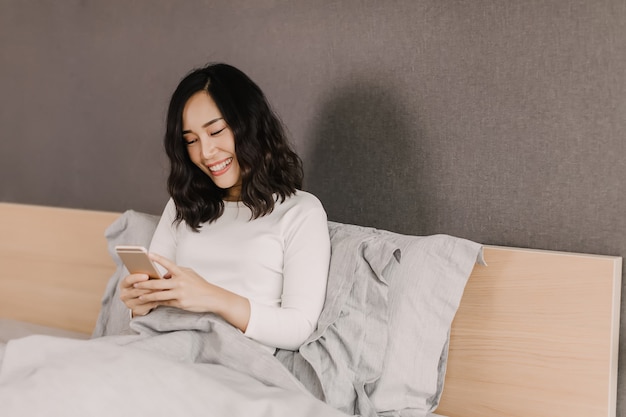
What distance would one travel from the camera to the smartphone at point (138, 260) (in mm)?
1323

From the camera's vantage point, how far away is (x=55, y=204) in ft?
8.07

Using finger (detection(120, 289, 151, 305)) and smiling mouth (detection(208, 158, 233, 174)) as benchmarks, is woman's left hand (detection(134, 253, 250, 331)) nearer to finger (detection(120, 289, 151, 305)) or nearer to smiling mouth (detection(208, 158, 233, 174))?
finger (detection(120, 289, 151, 305))

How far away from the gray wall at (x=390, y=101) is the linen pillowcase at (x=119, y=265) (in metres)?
0.28

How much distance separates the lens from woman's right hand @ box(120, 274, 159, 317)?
1.44m

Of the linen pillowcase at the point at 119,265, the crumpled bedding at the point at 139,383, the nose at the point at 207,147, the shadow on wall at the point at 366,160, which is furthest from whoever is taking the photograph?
the linen pillowcase at the point at 119,265

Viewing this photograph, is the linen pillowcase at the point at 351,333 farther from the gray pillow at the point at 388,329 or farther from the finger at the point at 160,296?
the finger at the point at 160,296

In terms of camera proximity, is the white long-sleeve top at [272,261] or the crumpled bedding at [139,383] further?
the white long-sleeve top at [272,261]

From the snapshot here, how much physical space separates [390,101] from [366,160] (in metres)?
0.16

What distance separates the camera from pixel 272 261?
1545 mm

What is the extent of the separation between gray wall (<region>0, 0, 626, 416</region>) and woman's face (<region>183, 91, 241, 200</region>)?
315 millimetres

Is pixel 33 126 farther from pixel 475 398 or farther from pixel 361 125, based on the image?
pixel 475 398

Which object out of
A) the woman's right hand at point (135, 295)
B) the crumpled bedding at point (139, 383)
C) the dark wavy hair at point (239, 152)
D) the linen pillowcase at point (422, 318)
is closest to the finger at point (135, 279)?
the woman's right hand at point (135, 295)

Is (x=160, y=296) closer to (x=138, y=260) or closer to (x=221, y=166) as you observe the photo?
(x=138, y=260)

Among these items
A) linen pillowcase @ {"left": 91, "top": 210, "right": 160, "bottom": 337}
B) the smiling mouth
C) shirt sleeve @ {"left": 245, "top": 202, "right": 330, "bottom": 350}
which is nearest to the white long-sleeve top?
shirt sleeve @ {"left": 245, "top": 202, "right": 330, "bottom": 350}
